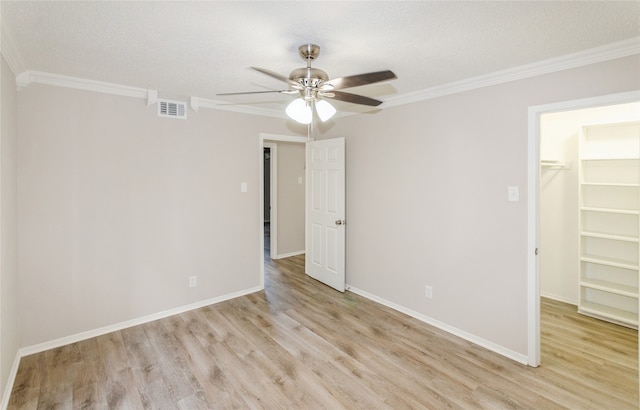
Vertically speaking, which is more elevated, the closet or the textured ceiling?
the textured ceiling

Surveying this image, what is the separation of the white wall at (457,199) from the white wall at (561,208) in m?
1.27

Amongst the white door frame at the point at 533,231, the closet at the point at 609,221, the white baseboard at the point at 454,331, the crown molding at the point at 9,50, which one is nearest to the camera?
the crown molding at the point at 9,50

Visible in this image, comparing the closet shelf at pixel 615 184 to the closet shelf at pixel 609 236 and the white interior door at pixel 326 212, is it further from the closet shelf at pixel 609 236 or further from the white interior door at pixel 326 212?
the white interior door at pixel 326 212

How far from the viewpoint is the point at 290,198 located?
5887mm

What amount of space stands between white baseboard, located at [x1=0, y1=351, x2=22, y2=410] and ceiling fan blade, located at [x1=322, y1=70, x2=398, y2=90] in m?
2.89

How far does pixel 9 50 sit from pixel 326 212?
10.8 ft

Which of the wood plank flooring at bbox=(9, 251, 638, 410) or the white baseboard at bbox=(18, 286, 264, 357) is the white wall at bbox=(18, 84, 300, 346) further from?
the wood plank flooring at bbox=(9, 251, 638, 410)

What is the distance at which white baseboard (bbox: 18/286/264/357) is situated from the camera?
2729 mm

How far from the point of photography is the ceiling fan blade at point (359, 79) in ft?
5.83

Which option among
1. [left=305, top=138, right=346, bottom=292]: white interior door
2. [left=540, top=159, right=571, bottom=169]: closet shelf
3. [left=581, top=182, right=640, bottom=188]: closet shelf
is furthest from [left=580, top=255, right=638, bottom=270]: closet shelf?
[left=305, top=138, right=346, bottom=292]: white interior door

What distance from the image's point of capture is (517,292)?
8.64 feet

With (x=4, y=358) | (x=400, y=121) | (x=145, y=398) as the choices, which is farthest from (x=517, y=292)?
(x=4, y=358)

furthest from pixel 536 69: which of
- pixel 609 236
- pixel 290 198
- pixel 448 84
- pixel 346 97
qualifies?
pixel 290 198

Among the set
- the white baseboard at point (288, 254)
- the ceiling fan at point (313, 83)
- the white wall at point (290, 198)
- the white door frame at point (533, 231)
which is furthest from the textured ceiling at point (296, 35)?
the white baseboard at point (288, 254)
